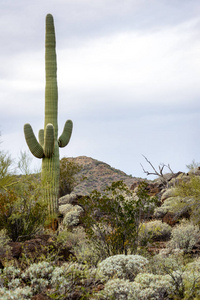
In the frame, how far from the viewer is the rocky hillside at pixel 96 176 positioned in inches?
1550

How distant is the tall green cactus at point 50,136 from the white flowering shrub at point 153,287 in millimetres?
8925

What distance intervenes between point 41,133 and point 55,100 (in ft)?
6.05

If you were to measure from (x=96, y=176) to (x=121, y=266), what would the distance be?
35224mm

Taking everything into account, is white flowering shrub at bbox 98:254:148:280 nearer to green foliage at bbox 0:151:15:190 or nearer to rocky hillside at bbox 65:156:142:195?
green foliage at bbox 0:151:15:190

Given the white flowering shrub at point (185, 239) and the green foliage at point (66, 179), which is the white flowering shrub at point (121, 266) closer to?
the white flowering shrub at point (185, 239)

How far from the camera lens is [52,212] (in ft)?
48.6

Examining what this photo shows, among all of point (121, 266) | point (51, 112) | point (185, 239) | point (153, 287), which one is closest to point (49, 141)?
point (51, 112)

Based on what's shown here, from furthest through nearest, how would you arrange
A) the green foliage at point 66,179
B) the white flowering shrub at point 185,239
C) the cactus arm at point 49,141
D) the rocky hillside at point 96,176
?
the rocky hillside at point 96,176, the green foliage at point 66,179, the cactus arm at point 49,141, the white flowering shrub at point 185,239

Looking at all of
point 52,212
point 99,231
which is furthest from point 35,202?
point 52,212

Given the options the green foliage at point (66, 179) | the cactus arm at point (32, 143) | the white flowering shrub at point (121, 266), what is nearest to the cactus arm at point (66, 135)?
the cactus arm at point (32, 143)

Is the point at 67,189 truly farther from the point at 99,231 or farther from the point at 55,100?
the point at 99,231

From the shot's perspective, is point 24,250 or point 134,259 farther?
point 24,250

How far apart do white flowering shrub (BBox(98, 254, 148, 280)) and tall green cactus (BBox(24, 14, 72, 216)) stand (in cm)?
791

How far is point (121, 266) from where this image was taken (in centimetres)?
642
